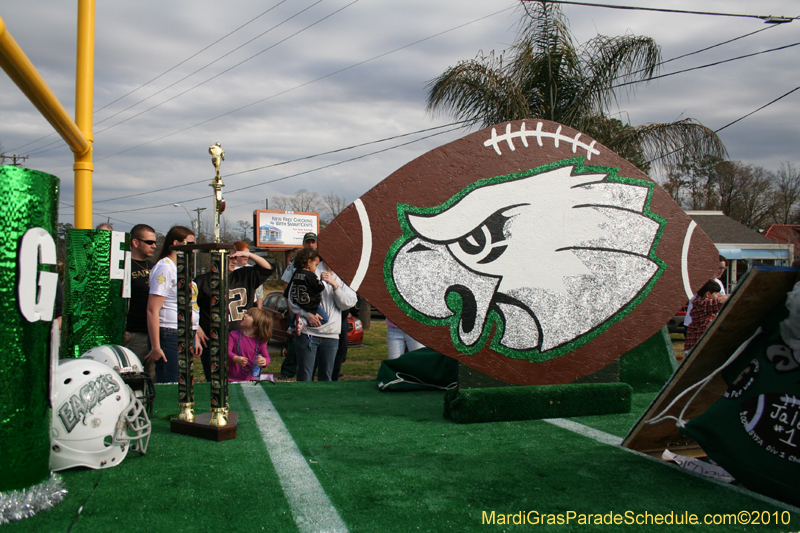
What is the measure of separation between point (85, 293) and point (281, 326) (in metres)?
7.51

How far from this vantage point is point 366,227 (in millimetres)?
3604

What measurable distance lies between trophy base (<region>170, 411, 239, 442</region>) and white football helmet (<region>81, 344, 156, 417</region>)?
0.20m

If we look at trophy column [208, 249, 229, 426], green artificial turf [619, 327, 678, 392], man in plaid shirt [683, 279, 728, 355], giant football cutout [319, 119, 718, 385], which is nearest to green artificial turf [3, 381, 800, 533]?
trophy column [208, 249, 229, 426]

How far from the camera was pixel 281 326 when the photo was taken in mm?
11133

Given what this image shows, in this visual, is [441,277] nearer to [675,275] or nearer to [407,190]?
[407,190]

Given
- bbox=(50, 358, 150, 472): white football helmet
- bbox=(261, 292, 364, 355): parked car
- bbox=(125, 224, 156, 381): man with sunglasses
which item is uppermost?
bbox=(125, 224, 156, 381): man with sunglasses

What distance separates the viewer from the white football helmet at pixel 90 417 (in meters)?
2.44

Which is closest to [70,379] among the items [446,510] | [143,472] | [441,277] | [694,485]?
[143,472]

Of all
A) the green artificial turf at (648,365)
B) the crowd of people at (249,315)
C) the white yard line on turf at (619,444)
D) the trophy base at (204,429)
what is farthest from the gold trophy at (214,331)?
the green artificial turf at (648,365)

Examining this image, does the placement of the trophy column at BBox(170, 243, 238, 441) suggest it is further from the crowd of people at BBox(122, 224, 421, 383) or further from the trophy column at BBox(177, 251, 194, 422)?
the crowd of people at BBox(122, 224, 421, 383)

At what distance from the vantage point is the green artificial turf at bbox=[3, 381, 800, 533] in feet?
6.77

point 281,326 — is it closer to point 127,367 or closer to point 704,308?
point 704,308

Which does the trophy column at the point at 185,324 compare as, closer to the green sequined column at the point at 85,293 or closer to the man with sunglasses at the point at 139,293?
the green sequined column at the point at 85,293

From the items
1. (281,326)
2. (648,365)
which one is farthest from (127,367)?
(281,326)
